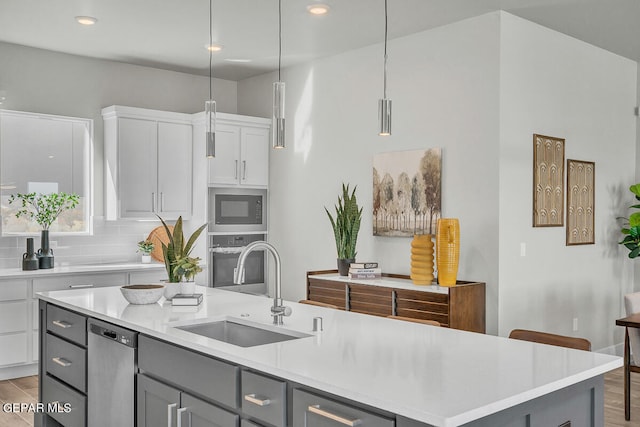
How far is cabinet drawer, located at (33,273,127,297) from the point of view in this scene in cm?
538

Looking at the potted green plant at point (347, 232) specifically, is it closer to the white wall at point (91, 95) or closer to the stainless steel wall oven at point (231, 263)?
the stainless steel wall oven at point (231, 263)

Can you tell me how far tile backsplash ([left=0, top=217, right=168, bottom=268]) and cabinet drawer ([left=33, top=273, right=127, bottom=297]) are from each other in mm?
512

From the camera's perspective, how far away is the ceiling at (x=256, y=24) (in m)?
4.56

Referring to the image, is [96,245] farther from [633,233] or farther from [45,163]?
[633,233]

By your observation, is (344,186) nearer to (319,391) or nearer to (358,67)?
(358,67)

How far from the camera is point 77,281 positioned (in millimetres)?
5543

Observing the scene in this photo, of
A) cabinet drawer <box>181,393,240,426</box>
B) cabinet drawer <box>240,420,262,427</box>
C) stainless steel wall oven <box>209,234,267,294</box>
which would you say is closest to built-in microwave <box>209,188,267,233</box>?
stainless steel wall oven <box>209,234,267,294</box>

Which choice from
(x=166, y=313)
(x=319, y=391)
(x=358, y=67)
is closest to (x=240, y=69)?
(x=358, y=67)

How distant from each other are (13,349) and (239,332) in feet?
10.6

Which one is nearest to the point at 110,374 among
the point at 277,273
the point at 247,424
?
the point at 277,273

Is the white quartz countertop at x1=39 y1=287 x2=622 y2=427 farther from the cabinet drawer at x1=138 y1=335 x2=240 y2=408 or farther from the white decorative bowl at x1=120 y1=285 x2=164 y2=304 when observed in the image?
the white decorative bowl at x1=120 y1=285 x2=164 y2=304

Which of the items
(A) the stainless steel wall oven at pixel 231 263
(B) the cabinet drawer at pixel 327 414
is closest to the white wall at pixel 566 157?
(A) the stainless steel wall oven at pixel 231 263

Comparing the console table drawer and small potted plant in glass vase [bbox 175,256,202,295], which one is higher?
small potted plant in glass vase [bbox 175,256,202,295]

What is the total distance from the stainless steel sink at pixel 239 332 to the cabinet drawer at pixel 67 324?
31.0 inches
